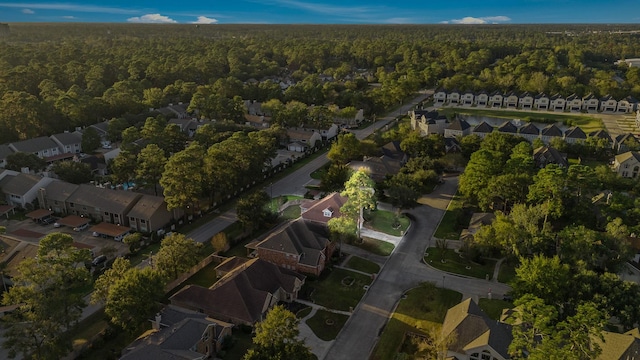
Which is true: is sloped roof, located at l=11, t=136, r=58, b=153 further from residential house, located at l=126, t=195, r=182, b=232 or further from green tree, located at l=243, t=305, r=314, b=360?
green tree, located at l=243, t=305, r=314, b=360

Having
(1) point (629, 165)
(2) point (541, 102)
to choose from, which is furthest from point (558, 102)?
(1) point (629, 165)

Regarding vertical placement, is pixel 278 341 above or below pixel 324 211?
below

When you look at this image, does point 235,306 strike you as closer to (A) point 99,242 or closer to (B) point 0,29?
(A) point 99,242

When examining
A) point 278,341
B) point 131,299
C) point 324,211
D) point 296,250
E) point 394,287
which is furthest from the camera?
point 324,211

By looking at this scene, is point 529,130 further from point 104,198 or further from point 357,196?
point 104,198

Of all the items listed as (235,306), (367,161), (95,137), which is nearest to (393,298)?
(235,306)

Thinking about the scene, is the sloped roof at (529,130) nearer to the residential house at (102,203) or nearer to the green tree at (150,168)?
the green tree at (150,168)

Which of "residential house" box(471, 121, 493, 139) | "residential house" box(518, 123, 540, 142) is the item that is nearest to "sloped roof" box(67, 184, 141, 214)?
"residential house" box(471, 121, 493, 139)

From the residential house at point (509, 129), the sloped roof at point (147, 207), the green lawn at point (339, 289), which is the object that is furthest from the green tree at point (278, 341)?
the residential house at point (509, 129)
